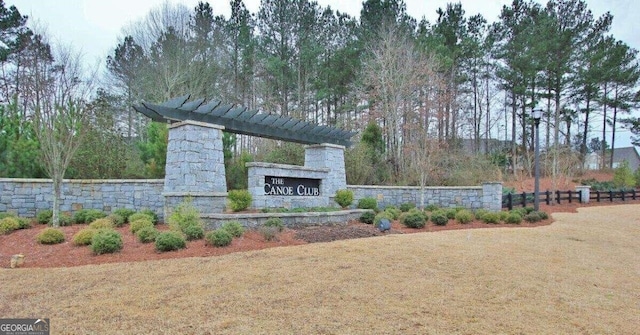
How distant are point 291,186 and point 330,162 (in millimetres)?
2268

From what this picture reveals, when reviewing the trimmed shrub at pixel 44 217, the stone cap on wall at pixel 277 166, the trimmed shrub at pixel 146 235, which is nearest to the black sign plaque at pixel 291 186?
the stone cap on wall at pixel 277 166

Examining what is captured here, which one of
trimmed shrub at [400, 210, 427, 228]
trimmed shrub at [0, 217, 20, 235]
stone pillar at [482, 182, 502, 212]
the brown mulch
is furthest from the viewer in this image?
stone pillar at [482, 182, 502, 212]

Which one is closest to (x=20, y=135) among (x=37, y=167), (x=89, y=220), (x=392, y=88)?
(x=37, y=167)

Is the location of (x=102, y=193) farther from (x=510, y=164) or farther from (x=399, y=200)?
(x=510, y=164)

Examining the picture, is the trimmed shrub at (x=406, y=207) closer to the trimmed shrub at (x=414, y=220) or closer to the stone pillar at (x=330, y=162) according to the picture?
the stone pillar at (x=330, y=162)

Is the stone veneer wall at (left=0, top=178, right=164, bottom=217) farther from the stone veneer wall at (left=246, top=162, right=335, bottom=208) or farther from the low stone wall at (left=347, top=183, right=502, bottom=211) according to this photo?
the low stone wall at (left=347, top=183, right=502, bottom=211)

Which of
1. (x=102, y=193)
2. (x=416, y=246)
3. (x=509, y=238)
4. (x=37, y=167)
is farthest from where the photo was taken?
(x=37, y=167)

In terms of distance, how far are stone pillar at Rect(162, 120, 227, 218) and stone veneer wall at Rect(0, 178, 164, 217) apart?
143 cm

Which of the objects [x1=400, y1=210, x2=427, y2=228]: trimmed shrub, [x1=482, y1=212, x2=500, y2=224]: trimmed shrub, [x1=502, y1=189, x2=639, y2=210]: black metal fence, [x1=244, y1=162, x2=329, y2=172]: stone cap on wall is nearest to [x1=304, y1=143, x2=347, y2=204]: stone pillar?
[x1=244, y1=162, x2=329, y2=172]: stone cap on wall

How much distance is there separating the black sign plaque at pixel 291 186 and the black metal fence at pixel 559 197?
814cm

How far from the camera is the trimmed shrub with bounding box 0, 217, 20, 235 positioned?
7.96m

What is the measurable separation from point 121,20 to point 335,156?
699 inches

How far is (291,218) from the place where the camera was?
913cm

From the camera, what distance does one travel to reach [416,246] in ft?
23.7
